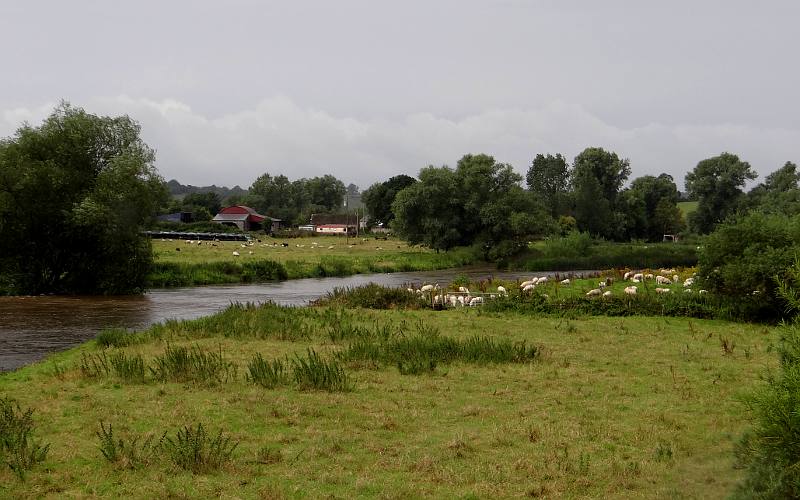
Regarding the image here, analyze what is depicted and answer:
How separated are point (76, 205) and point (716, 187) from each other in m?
108

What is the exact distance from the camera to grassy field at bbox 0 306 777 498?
383 inches

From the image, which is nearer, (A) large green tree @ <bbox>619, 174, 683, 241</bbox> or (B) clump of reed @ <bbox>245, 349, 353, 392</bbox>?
(B) clump of reed @ <bbox>245, 349, 353, 392</bbox>

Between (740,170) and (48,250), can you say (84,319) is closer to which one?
(48,250)

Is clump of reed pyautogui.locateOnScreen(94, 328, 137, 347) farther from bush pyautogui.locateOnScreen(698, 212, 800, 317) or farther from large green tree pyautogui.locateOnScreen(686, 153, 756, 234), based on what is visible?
large green tree pyautogui.locateOnScreen(686, 153, 756, 234)

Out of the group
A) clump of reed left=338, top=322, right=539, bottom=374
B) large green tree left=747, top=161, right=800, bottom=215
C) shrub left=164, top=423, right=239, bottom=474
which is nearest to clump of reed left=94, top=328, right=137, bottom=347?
clump of reed left=338, top=322, right=539, bottom=374

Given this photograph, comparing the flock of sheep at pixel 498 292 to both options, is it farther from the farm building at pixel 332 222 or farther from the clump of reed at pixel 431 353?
the farm building at pixel 332 222

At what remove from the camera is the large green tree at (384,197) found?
13688cm

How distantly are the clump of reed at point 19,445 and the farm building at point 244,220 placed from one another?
127030 mm

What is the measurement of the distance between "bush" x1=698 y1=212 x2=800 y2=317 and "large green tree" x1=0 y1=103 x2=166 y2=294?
31.4 metres

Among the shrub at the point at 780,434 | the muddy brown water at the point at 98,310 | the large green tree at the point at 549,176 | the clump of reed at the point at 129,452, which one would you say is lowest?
the muddy brown water at the point at 98,310

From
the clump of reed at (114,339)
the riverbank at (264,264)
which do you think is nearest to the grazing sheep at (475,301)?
Answer: the clump of reed at (114,339)

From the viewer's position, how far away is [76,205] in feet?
128

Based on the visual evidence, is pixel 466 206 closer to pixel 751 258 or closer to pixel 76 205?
pixel 76 205

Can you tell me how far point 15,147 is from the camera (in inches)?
1538
